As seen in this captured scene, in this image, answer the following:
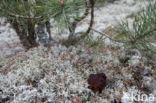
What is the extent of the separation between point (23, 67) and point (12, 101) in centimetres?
63

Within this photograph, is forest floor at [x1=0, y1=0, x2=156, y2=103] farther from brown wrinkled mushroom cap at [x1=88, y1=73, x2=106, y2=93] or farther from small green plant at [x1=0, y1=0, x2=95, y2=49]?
small green plant at [x1=0, y1=0, x2=95, y2=49]

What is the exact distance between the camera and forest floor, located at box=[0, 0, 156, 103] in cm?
173

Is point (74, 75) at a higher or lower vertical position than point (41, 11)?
lower

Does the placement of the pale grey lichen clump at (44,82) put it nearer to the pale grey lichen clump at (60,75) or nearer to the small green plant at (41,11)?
the pale grey lichen clump at (60,75)

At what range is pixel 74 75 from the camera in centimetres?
202

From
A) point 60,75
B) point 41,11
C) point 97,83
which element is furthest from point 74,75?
point 41,11

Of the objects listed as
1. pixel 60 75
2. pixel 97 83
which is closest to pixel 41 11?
pixel 60 75

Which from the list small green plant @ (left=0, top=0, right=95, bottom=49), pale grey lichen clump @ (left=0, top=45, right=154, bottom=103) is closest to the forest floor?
pale grey lichen clump @ (left=0, top=45, right=154, bottom=103)

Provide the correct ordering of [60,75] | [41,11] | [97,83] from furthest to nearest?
1. [41,11]
2. [60,75]
3. [97,83]

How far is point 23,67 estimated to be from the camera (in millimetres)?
2176

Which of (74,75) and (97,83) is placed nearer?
(97,83)

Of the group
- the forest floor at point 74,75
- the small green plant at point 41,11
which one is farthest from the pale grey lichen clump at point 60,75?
the small green plant at point 41,11

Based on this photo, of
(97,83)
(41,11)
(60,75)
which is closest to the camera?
(97,83)

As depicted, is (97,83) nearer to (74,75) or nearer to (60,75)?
(74,75)
